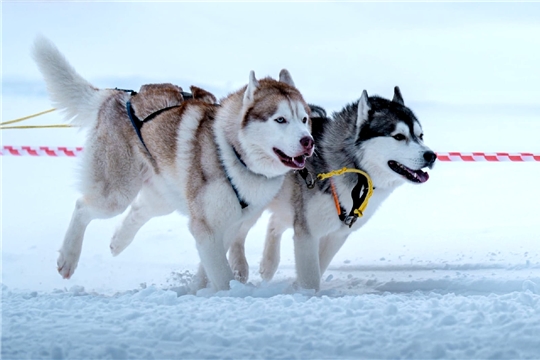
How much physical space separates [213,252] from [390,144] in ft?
3.79

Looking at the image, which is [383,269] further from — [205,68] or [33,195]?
[205,68]

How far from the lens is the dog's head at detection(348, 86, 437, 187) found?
390 cm

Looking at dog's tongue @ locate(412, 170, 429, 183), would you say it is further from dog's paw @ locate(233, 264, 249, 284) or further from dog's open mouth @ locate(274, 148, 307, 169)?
dog's paw @ locate(233, 264, 249, 284)

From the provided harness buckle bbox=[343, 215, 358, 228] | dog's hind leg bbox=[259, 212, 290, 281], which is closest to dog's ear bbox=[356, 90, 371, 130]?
harness buckle bbox=[343, 215, 358, 228]

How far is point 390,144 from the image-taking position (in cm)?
397

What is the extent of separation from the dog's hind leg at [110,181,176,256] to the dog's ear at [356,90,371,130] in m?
1.36

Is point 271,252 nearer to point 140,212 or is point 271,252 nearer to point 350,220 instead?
point 350,220

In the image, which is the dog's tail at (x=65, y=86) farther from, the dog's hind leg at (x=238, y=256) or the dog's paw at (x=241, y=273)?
the dog's paw at (x=241, y=273)

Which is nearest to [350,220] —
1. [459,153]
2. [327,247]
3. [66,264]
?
[327,247]

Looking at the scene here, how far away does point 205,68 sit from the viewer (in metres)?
10.5

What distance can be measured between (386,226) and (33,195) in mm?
3569

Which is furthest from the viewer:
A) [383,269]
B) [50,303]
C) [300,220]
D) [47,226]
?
[47,226]

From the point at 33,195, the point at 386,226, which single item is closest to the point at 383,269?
the point at 386,226

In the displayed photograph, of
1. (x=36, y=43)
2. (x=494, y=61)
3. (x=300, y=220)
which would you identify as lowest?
(x=300, y=220)
